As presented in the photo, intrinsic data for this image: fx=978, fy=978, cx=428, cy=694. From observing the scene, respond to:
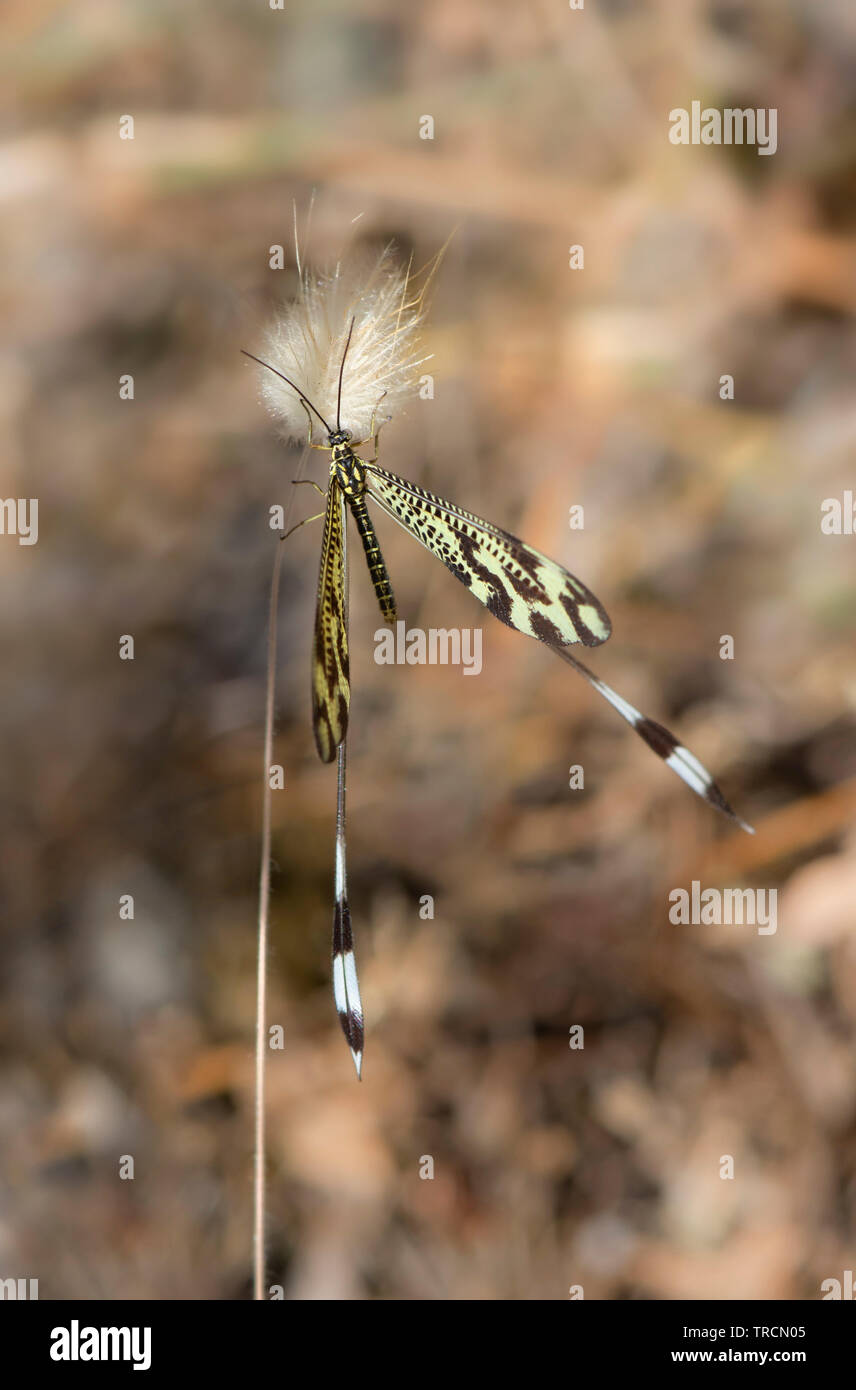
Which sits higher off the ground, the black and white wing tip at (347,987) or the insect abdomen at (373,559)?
the insect abdomen at (373,559)

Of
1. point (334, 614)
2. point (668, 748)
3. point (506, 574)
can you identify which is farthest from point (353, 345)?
point (668, 748)

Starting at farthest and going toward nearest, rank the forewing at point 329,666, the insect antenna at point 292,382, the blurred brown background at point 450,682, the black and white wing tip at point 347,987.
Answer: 1. the blurred brown background at point 450,682
2. the insect antenna at point 292,382
3. the black and white wing tip at point 347,987
4. the forewing at point 329,666

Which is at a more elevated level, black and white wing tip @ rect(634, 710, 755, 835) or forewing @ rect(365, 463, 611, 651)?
forewing @ rect(365, 463, 611, 651)

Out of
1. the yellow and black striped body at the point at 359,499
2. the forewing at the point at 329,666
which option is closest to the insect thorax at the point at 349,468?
the yellow and black striped body at the point at 359,499

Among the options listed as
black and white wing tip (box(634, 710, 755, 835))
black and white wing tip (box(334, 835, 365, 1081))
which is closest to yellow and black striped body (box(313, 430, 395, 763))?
black and white wing tip (box(334, 835, 365, 1081))

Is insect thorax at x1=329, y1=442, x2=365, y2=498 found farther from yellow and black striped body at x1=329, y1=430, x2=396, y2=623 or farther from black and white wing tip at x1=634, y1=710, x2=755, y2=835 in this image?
black and white wing tip at x1=634, y1=710, x2=755, y2=835

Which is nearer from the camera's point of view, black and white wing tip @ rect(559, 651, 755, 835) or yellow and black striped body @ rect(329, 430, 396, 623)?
black and white wing tip @ rect(559, 651, 755, 835)

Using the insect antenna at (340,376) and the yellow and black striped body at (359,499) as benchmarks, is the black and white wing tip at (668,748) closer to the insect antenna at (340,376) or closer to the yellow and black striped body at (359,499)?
the yellow and black striped body at (359,499)
